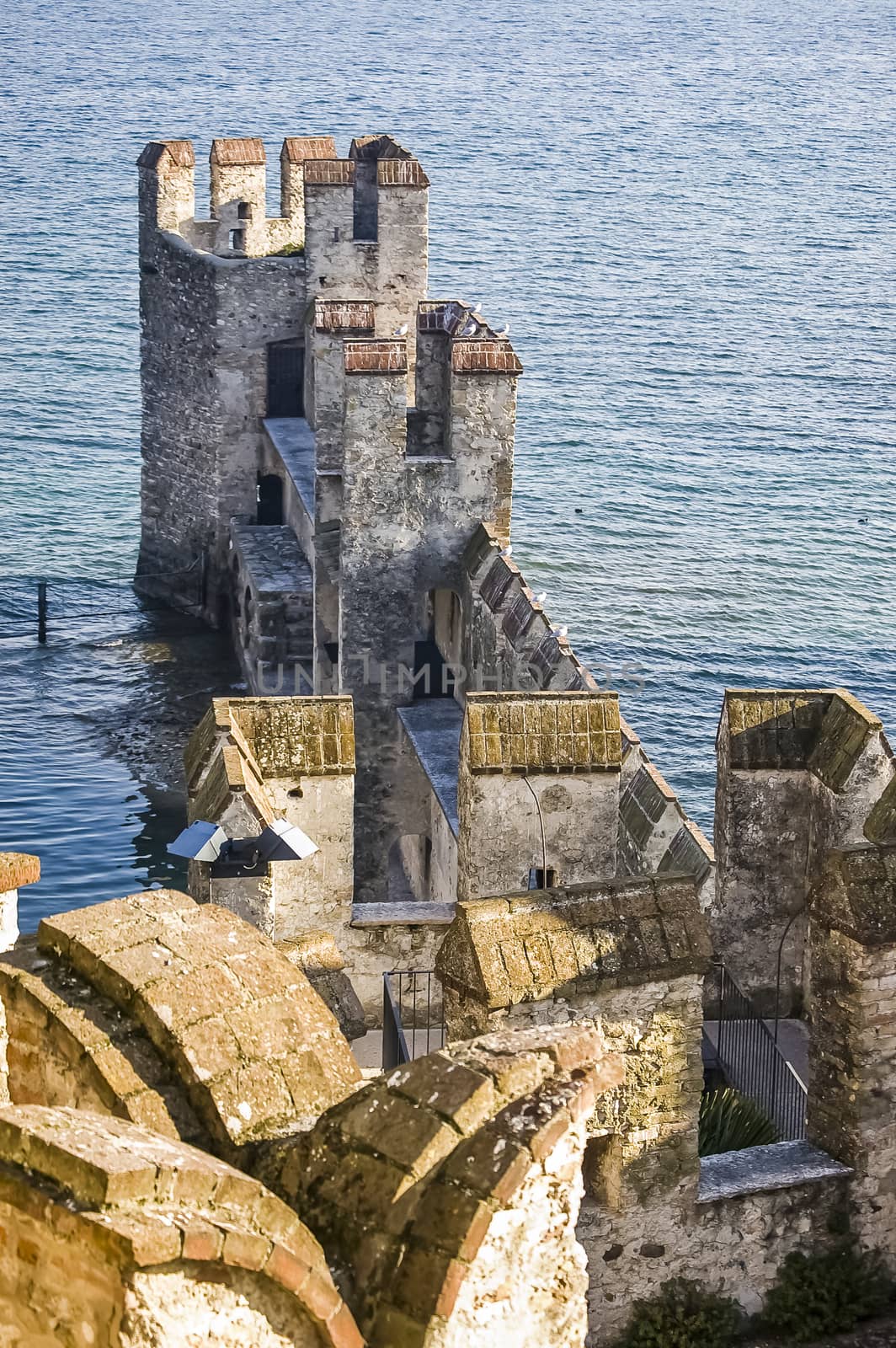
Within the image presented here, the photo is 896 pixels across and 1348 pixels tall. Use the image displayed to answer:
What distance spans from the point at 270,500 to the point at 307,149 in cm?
742

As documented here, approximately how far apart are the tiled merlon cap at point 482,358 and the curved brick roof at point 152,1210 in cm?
2492

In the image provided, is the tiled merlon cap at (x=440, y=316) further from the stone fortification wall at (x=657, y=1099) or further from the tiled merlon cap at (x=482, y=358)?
the stone fortification wall at (x=657, y=1099)

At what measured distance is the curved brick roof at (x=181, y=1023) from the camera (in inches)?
372

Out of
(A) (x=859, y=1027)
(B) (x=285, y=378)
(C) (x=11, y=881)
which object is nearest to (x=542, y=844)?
(A) (x=859, y=1027)

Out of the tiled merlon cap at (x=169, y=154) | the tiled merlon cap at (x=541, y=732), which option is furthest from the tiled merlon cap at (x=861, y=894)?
the tiled merlon cap at (x=169, y=154)

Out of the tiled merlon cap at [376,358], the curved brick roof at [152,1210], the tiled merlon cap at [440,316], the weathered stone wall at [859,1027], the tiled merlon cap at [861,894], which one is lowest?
the weathered stone wall at [859,1027]

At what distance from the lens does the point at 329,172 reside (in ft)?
137

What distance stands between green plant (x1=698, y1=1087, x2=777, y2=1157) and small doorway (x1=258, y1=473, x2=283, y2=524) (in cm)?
3071

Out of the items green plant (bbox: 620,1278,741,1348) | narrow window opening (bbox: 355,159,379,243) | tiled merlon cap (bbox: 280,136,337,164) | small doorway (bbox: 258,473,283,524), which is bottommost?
green plant (bbox: 620,1278,741,1348)

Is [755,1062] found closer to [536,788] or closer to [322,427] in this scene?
[536,788]

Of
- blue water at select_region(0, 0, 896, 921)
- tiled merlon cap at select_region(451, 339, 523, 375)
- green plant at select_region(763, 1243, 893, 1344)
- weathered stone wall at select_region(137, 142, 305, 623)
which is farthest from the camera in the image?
blue water at select_region(0, 0, 896, 921)

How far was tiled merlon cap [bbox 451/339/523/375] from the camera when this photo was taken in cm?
3266

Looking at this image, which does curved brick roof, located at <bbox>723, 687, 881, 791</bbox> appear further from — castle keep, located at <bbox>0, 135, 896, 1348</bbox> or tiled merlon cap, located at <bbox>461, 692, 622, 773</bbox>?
tiled merlon cap, located at <bbox>461, 692, 622, 773</bbox>

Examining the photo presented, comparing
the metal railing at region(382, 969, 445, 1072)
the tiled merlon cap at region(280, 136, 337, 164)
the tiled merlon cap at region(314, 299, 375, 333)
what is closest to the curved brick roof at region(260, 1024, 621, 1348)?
the metal railing at region(382, 969, 445, 1072)
